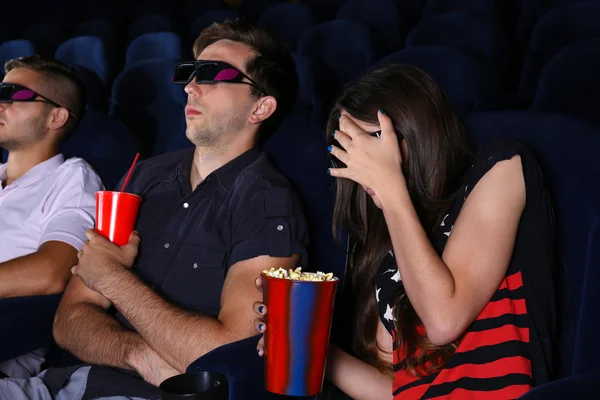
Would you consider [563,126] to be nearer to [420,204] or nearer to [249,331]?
[420,204]

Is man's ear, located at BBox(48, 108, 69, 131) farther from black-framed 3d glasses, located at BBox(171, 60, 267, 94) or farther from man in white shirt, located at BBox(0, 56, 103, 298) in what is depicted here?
black-framed 3d glasses, located at BBox(171, 60, 267, 94)

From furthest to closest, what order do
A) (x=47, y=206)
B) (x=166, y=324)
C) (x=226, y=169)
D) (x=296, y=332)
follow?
(x=47, y=206) < (x=226, y=169) < (x=166, y=324) < (x=296, y=332)

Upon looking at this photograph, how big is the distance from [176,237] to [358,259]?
14.1 inches

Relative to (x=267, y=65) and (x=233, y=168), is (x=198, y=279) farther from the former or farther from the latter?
(x=267, y=65)

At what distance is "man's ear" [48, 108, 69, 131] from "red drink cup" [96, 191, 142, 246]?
64 centimetres

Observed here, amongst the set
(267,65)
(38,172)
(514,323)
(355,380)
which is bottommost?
(355,380)

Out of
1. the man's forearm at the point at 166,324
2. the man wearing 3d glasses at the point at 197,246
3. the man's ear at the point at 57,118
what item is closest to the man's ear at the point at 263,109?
the man wearing 3d glasses at the point at 197,246

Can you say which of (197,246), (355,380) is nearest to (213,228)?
(197,246)

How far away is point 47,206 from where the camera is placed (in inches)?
60.6

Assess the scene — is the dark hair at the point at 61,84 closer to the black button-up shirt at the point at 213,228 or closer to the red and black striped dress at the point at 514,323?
the black button-up shirt at the point at 213,228

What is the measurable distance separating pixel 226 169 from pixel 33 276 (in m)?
0.43

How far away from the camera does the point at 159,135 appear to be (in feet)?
6.59

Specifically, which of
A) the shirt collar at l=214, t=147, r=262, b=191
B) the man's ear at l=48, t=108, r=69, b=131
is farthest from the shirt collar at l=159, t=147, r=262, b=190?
the man's ear at l=48, t=108, r=69, b=131

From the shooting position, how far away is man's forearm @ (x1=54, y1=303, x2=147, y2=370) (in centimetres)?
112
